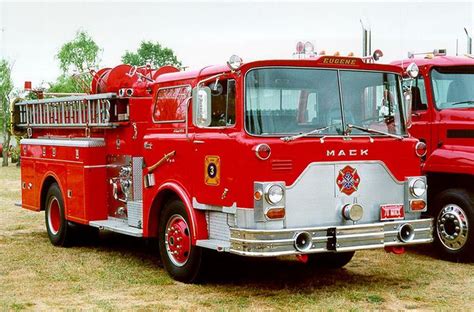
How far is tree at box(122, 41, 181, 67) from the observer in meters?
64.6

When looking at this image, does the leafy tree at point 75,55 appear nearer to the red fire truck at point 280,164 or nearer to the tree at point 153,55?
the tree at point 153,55

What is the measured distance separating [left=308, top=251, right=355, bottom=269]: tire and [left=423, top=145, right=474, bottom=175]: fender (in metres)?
1.66

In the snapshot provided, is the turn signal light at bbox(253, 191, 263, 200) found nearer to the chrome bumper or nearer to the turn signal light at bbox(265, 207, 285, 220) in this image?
the turn signal light at bbox(265, 207, 285, 220)

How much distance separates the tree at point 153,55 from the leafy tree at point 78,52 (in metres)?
3.75

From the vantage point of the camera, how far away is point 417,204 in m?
7.87

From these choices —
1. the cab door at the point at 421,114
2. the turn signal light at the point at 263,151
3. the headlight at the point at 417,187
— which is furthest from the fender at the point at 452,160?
the turn signal light at the point at 263,151

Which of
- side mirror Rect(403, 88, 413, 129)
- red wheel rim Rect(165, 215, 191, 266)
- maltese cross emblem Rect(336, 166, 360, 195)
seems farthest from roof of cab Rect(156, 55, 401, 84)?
red wheel rim Rect(165, 215, 191, 266)

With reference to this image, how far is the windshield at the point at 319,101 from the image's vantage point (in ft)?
23.5

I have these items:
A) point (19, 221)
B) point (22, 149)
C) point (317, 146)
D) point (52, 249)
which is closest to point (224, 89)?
point (317, 146)

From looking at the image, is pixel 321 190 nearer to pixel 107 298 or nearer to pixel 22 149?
pixel 107 298

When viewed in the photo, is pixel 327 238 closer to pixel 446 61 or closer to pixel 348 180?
pixel 348 180

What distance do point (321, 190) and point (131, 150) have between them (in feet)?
10.1

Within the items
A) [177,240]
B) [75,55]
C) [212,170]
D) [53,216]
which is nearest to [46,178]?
[53,216]

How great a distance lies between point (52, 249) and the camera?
1072cm
